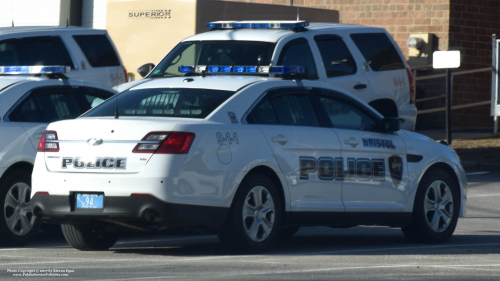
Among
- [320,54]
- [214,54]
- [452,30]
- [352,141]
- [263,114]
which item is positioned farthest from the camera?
[452,30]

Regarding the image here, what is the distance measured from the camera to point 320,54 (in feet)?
40.5

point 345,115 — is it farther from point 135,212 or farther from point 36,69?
point 36,69

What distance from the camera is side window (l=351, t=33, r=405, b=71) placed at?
1321 centimetres

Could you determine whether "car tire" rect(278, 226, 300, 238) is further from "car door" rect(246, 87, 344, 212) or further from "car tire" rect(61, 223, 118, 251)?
"car tire" rect(61, 223, 118, 251)

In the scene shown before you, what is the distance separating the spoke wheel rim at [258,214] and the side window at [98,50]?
6281mm

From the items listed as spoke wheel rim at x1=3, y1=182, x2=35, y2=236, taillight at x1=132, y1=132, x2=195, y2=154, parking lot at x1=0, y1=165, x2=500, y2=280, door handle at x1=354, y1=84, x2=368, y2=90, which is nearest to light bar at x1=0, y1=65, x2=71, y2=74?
spoke wheel rim at x1=3, y1=182, x2=35, y2=236

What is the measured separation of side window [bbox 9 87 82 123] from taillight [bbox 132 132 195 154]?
2.11 m

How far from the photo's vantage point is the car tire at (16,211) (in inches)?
348

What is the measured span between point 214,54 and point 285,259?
4.90m

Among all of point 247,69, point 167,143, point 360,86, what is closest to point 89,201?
point 167,143

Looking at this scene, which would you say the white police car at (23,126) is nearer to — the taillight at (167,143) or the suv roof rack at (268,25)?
the taillight at (167,143)

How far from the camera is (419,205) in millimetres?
9258

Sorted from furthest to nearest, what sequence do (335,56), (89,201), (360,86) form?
(360,86)
(335,56)
(89,201)

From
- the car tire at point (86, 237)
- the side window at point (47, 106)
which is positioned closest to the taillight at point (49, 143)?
the car tire at point (86, 237)
